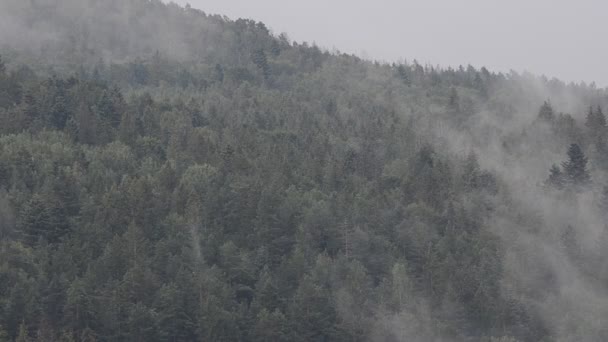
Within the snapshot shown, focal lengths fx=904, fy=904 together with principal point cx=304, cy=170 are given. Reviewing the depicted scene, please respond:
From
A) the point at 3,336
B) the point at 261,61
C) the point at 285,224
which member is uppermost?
the point at 261,61

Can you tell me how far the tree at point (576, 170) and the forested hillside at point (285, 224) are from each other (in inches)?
7.4

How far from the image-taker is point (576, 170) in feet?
344

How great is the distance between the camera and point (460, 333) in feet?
248

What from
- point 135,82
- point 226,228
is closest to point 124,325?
point 226,228

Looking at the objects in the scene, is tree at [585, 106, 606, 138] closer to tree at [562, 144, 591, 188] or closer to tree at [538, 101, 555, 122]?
tree at [538, 101, 555, 122]

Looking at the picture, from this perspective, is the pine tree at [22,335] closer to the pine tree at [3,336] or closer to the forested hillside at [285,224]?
the forested hillside at [285,224]

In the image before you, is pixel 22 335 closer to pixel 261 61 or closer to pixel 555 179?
pixel 555 179

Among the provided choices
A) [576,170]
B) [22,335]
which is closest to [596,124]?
[576,170]

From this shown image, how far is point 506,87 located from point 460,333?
107m

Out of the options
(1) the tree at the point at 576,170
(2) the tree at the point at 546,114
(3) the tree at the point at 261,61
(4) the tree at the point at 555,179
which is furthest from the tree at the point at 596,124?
(3) the tree at the point at 261,61

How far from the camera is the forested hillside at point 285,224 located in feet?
228

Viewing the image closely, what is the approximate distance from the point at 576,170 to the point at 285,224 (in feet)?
129

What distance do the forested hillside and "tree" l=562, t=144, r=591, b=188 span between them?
188 mm

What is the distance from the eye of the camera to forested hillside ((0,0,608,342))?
228 feet
